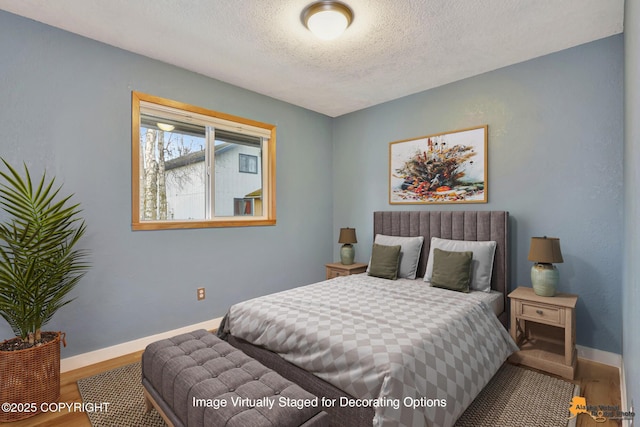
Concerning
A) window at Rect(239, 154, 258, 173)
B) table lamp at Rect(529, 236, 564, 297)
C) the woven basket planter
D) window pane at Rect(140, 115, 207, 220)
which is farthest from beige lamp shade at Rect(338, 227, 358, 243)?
the woven basket planter

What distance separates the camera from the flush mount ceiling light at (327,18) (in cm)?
211

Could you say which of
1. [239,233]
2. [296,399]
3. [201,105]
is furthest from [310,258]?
[296,399]

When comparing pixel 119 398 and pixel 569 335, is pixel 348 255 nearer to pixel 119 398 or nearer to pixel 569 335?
pixel 569 335

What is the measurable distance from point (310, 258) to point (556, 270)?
275cm

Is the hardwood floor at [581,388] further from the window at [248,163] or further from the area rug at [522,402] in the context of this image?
the window at [248,163]

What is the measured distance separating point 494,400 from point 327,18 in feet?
9.17

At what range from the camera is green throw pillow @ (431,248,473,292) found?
2.74 metres

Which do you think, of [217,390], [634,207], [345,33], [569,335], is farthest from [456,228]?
[217,390]

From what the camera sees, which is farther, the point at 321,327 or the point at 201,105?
the point at 201,105


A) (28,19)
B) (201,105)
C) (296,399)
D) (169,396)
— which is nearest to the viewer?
(296,399)

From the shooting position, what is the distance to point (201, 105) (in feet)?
10.6

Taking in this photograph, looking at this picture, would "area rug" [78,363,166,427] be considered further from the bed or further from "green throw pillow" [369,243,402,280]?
"green throw pillow" [369,243,402,280]

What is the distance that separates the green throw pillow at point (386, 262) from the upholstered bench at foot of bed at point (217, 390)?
1.84 metres

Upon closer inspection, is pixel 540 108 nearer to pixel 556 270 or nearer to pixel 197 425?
pixel 556 270
